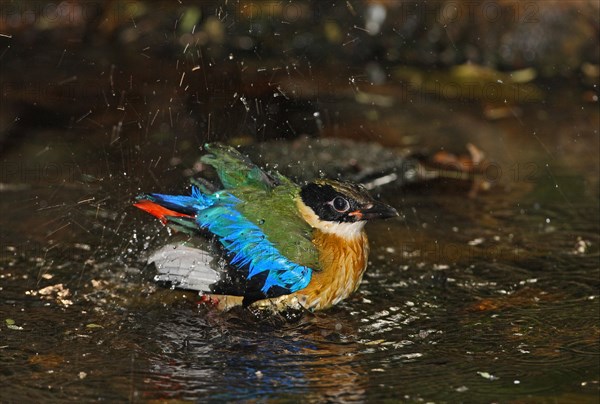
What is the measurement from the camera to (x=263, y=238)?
5.19 meters

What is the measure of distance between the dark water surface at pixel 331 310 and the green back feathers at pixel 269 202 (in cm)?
39

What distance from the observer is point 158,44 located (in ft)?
35.0

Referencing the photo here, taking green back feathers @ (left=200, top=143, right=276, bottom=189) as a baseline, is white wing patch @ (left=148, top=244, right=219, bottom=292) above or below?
below

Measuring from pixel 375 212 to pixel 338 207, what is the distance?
0.68 ft

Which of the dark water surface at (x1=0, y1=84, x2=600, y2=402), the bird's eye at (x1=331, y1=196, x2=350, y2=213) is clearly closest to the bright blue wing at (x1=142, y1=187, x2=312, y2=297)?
the dark water surface at (x1=0, y1=84, x2=600, y2=402)

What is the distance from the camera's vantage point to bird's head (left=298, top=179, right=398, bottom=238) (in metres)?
5.36

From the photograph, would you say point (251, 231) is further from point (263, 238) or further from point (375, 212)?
point (375, 212)

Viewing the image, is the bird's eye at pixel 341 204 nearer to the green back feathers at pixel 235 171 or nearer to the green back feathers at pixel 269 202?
the green back feathers at pixel 269 202

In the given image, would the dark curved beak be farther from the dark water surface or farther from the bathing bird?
the dark water surface

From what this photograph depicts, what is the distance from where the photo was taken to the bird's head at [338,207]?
536 centimetres

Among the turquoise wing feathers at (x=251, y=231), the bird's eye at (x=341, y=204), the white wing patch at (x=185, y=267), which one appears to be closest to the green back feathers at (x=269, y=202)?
the turquoise wing feathers at (x=251, y=231)

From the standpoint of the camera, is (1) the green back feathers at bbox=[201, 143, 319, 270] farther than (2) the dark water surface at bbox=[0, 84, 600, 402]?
Yes

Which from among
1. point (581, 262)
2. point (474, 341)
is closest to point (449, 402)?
point (474, 341)

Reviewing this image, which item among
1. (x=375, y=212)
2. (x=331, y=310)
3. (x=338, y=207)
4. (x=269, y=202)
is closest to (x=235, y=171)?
(x=269, y=202)
